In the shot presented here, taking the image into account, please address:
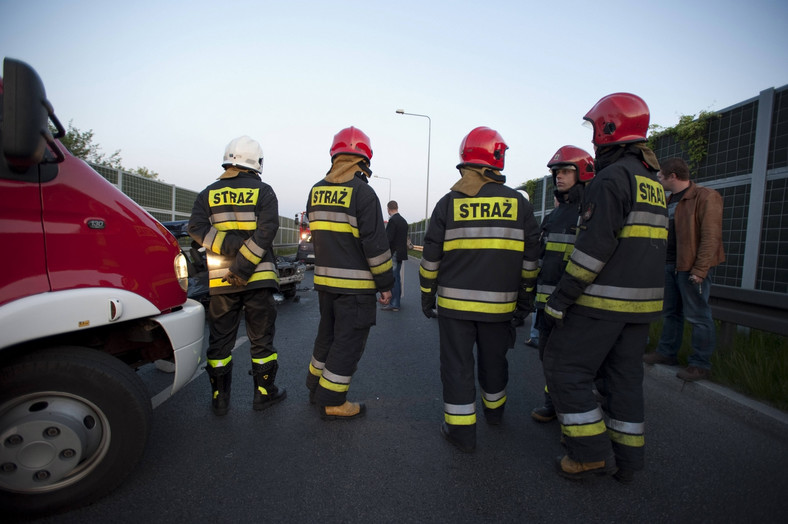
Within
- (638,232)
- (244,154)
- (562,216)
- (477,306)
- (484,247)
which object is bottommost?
(477,306)

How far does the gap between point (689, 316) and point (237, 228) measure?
4.00 m

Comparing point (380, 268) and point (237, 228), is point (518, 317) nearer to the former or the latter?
point (380, 268)

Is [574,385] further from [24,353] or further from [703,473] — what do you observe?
[24,353]

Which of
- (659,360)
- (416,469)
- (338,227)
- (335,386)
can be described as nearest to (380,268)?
(338,227)

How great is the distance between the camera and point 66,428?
6.17ft

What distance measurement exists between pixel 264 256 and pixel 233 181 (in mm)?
641

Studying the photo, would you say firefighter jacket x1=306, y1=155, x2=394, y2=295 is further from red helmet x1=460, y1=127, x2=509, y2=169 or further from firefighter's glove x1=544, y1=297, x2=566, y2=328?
firefighter's glove x1=544, y1=297, x2=566, y2=328

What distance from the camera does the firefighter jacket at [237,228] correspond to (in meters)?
3.02

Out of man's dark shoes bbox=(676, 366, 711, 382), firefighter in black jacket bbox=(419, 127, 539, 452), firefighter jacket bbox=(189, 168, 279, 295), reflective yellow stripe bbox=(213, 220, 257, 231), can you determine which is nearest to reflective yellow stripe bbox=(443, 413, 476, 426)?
firefighter in black jacket bbox=(419, 127, 539, 452)

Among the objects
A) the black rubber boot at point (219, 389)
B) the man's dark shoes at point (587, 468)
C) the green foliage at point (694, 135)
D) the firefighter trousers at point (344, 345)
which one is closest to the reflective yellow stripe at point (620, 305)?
the man's dark shoes at point (587, 468)

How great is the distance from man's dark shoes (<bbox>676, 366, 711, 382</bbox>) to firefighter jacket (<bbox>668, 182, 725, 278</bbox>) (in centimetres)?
84

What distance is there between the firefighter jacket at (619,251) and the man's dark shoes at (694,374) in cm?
173

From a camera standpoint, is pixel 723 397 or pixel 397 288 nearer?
pixel 723 397

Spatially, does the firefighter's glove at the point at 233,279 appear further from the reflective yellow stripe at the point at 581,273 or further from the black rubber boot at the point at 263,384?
the reflective yellow stripe at the point at 581,273
